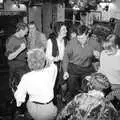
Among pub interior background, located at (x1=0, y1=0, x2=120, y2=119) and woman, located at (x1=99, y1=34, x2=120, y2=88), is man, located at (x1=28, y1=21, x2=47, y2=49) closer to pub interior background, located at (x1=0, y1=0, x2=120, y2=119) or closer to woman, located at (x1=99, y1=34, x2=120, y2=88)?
woman, located at (x1=99, y1=34, x2=120, y2=88)

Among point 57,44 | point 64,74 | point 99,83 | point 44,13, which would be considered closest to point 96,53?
point 64,74

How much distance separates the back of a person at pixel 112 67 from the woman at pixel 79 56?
520 mm

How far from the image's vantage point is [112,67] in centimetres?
319

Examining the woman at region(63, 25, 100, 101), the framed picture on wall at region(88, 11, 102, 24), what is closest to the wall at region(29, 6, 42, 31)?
the framed picture on wall at region(88, 11, 102, 24)

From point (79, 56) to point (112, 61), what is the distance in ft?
2.29

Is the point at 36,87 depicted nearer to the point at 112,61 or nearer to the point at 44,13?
the point at 112,61

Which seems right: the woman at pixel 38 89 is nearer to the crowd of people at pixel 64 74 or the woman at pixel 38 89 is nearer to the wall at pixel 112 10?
the crowd of people at pixel 64 74

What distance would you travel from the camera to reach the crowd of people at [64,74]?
230cm

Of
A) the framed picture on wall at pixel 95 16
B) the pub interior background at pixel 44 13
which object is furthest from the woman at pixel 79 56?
the framed picture on wall at pixel 95 16

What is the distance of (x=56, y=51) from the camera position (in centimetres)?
404

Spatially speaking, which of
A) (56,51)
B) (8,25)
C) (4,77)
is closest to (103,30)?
(56,51)

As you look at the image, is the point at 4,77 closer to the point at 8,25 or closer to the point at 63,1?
the point at 8,25

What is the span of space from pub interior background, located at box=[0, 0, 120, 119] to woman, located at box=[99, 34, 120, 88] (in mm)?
4060

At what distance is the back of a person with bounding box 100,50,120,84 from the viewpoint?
318 centimetres
